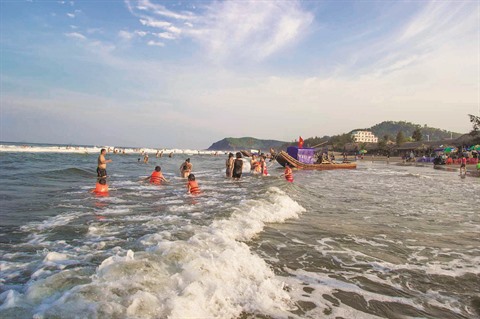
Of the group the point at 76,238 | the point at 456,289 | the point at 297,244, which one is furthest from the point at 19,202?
the point at 456,289

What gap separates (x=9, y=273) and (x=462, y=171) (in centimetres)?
3203

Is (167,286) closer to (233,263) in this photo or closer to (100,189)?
(233,263)

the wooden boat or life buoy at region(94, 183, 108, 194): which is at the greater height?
the wooden boat

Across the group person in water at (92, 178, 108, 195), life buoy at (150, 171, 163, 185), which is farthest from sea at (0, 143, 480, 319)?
life buoy at (150, 171, 163, 185)

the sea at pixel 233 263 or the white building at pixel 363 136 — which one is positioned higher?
the white building at pixel 363 136

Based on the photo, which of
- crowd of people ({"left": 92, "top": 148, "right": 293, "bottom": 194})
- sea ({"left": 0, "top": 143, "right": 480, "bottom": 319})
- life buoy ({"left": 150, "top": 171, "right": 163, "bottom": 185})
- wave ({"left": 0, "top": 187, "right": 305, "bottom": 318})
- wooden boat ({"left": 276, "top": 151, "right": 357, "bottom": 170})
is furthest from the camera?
wooden boat ({"left": 276, "top": 151, "right": 357, "bottom": 170})

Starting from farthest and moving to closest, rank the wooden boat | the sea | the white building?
the white building → the wooden boat → the sea

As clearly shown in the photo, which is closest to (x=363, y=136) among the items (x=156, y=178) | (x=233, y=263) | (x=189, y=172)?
(x=189, y=172)

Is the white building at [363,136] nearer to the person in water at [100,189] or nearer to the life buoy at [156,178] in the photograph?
the life buoy at [156,178]

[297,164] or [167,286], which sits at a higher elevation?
[297,164]

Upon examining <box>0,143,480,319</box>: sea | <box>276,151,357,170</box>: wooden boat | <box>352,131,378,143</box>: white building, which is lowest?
<box>0,143,480,319</box>: sea

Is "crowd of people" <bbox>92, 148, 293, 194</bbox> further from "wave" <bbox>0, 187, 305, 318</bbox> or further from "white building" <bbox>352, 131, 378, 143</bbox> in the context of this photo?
"white building" <bbox>352, 131, 378, 143</bbox>

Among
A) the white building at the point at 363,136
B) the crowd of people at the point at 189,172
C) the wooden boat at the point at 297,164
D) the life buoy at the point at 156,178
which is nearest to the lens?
the crowd of people at the point at 189,172

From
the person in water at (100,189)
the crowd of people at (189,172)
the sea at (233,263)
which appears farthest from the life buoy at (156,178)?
the sea at (233,263)
